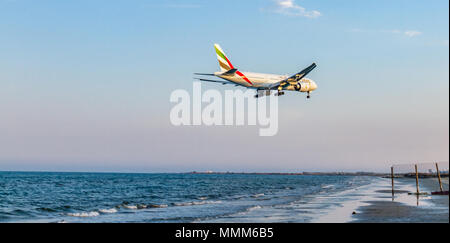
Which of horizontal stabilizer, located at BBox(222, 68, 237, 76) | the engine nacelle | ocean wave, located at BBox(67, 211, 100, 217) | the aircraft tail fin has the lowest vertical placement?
ocean wave, located at BBox(67, 211, 100, 217)

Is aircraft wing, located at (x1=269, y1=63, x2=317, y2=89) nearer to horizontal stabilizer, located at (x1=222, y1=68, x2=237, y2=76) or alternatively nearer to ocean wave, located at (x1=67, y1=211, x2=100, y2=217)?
horizontal stabilizer, located at (x1=222, y1=68, x2=237, y2=76)

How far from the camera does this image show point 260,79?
46375 millimetres

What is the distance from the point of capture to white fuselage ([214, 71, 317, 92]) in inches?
1767

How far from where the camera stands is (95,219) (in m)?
31.2

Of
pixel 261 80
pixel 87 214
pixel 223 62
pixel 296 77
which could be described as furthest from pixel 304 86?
pixel 87 214

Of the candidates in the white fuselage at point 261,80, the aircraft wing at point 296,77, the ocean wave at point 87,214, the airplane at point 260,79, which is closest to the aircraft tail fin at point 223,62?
the airplane at point 260,79

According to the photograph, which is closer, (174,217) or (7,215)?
(174,217)

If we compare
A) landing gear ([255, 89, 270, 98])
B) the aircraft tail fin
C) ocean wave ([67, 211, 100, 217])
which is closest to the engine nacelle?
landing gear ([255, 89, 270, 98])

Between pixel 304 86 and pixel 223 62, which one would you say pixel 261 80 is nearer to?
pixel 223 62

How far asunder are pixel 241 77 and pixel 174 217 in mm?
18248

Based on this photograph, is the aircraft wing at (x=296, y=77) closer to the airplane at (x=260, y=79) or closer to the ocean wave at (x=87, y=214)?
the airplane at (x=260, y=79)

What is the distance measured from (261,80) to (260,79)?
160 mm
